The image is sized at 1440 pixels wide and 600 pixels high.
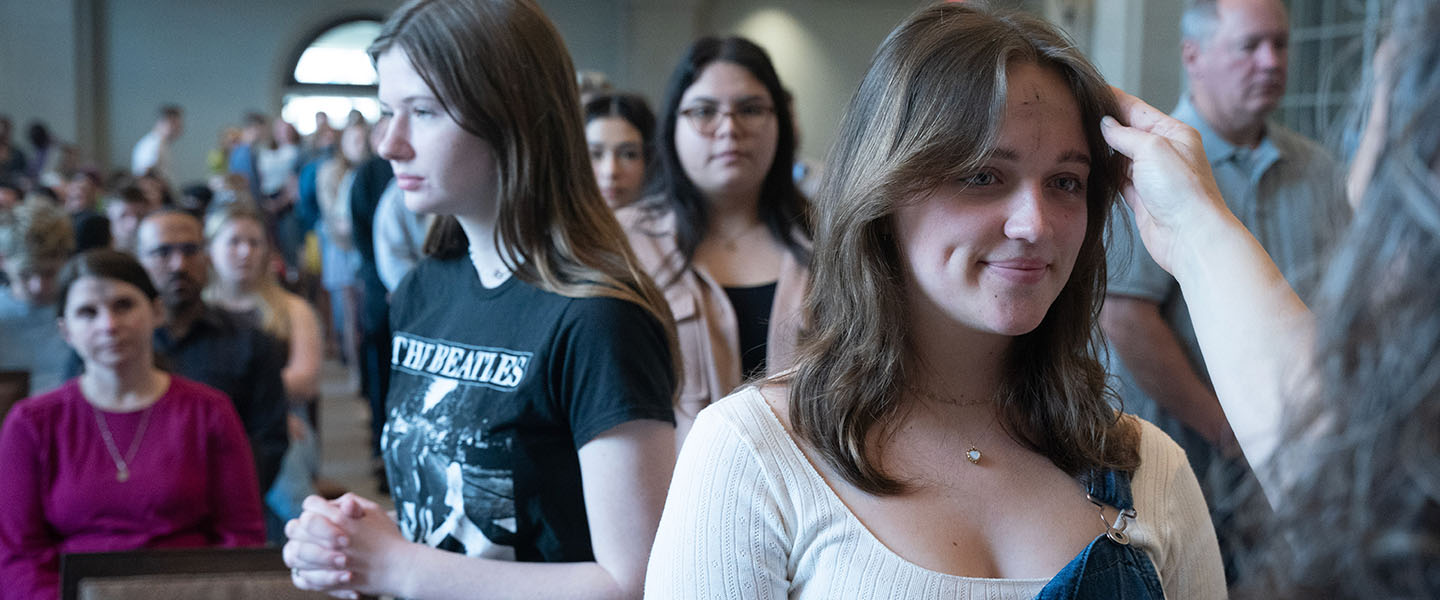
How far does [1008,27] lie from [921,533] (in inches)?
20.0

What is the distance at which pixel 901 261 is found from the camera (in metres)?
1.28

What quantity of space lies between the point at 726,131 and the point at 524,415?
1291mm

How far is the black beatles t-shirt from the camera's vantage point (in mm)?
1531

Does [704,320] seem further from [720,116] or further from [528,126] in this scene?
[528,126]

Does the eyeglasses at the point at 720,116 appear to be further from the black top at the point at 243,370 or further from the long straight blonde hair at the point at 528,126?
the black top at the point at 243,370

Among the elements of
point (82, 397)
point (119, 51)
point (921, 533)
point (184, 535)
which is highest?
point (119, 51)

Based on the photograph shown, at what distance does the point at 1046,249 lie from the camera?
1194 millimetres

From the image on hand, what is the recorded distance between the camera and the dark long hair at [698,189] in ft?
8.98

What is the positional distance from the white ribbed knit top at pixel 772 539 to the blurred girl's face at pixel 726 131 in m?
1.49

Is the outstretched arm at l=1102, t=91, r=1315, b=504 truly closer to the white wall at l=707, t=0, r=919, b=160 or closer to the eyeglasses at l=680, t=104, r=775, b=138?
the eyeglasses at l=680, t=104, r=775, b=138

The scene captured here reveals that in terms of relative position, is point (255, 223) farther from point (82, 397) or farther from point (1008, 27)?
point (1008, 27)

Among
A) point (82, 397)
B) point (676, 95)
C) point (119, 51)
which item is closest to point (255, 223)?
point (82, 397)

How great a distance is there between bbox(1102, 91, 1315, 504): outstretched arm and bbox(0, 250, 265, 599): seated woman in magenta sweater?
2214 millimetres

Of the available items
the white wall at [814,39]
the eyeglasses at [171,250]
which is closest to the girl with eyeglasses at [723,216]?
the eyeglasses at [171,250]
